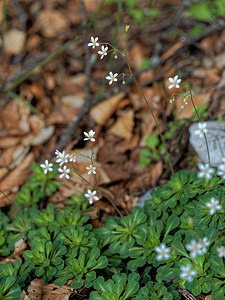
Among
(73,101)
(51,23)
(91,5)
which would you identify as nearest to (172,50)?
(73,101)

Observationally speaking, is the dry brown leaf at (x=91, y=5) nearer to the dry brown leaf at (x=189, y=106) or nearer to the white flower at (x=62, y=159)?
the dry brown leaf at (x=189, y=106)

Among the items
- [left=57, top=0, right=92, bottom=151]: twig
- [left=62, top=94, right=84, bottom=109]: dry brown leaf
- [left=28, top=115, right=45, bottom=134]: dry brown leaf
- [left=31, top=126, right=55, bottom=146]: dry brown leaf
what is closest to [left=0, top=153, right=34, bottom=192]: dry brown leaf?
[left=31, top=126, right=55, bottom=146]: dry brown leaf

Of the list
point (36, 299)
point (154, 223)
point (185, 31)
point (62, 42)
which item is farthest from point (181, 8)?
point (36, 299)

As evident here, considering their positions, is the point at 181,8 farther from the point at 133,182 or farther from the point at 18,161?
the point at 18,161

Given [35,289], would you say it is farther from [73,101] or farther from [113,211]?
[73,101]

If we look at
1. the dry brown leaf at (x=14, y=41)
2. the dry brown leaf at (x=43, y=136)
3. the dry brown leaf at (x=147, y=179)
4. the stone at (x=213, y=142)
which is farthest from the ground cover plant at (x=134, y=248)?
the dry brown leaf at (x=14, y=41)
